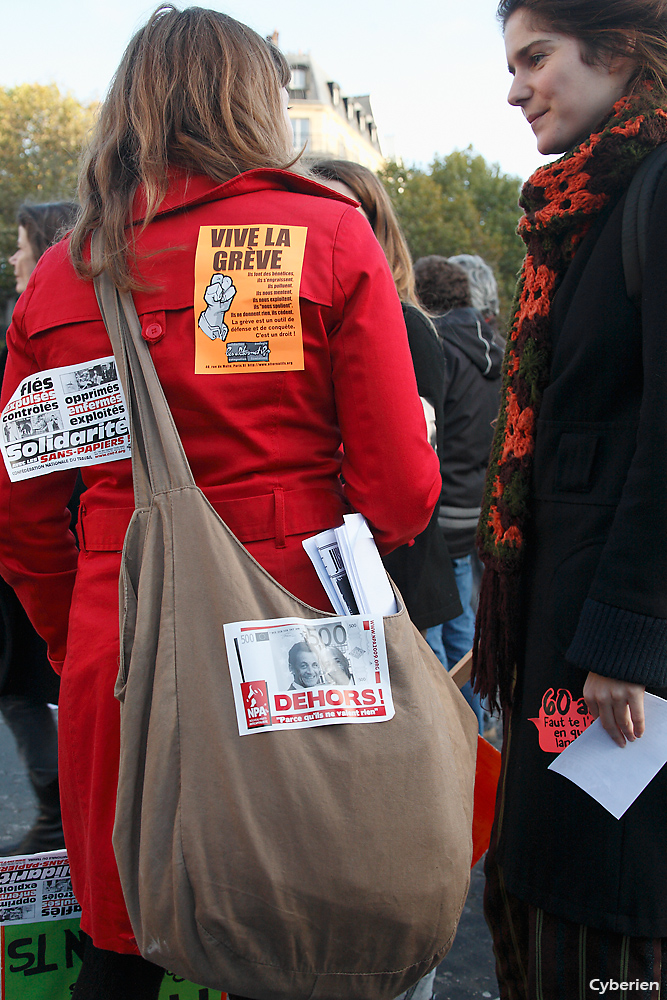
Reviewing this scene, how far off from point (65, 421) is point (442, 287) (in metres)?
2.44

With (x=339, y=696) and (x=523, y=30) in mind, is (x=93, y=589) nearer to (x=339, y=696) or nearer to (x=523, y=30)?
(x=339, y=696)

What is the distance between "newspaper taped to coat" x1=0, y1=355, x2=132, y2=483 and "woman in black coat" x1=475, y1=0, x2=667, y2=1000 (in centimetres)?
73

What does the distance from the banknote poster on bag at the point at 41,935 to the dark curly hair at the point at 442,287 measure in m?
2.59

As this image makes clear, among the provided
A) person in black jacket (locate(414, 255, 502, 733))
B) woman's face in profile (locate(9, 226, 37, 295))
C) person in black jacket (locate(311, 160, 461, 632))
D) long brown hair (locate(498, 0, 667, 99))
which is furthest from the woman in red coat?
person in black jacket (locate(414, 255, 502, 733))

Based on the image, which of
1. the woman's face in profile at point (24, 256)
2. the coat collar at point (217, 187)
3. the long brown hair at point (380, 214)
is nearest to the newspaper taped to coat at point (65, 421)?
the coat collar at point (217, 187)

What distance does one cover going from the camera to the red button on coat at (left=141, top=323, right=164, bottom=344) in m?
1.29

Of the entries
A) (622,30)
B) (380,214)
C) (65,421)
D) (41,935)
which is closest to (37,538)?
(65,421)

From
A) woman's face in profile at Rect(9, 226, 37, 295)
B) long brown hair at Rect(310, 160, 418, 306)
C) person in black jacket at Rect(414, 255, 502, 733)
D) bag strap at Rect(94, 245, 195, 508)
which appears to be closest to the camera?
bag strap at Rect(94, 245, 195, 508)

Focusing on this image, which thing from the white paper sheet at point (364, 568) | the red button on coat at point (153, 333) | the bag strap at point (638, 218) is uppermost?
the bag strap at point (638, 218)

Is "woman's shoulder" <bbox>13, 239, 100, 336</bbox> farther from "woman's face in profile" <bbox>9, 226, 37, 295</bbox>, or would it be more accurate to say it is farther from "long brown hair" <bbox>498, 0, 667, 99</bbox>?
"woman's face in profile" <bbox>9, 226, 37, 295</bbox>

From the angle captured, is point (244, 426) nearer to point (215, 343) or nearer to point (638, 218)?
point (215, 343)

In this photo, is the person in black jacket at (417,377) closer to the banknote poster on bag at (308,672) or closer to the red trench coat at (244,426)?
the red trench coat at (244,426)

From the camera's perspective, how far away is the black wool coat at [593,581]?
48.5 inches

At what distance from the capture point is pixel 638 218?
4.28ft
